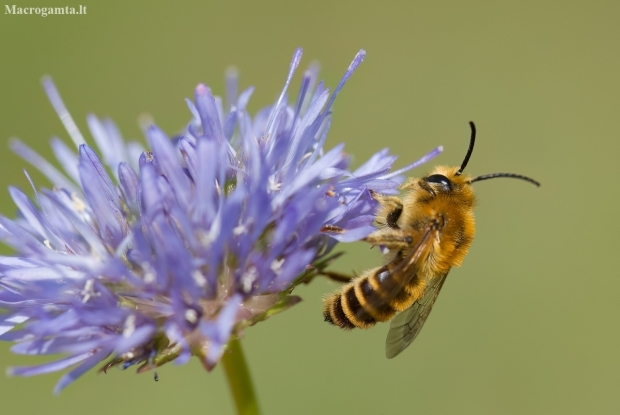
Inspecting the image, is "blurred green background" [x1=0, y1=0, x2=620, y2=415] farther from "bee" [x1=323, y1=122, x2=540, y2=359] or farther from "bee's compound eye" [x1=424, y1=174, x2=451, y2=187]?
"bee's compound eye" [x1=424, y1=174, x2=451, y2=187]

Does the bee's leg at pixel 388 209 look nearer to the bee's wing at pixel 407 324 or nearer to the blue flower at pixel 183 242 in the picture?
the blue flower at pixel 183 242

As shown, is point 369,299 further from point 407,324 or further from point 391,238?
point 407,324

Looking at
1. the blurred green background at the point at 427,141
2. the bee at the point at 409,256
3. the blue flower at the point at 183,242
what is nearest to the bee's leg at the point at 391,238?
the bee at the point at 409,256

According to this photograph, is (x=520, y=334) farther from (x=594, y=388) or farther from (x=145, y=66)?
(x=145, y=66)

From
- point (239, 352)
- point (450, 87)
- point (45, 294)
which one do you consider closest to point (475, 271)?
point (450, 87)

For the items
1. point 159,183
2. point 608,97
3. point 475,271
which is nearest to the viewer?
point 159,183

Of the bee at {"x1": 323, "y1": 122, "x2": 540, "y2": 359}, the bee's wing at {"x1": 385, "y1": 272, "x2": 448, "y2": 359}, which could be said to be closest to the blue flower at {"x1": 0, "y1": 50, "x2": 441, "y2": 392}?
the bee at {"x1": 323, "y1": 122, "x2": 540, "y2": 359}
